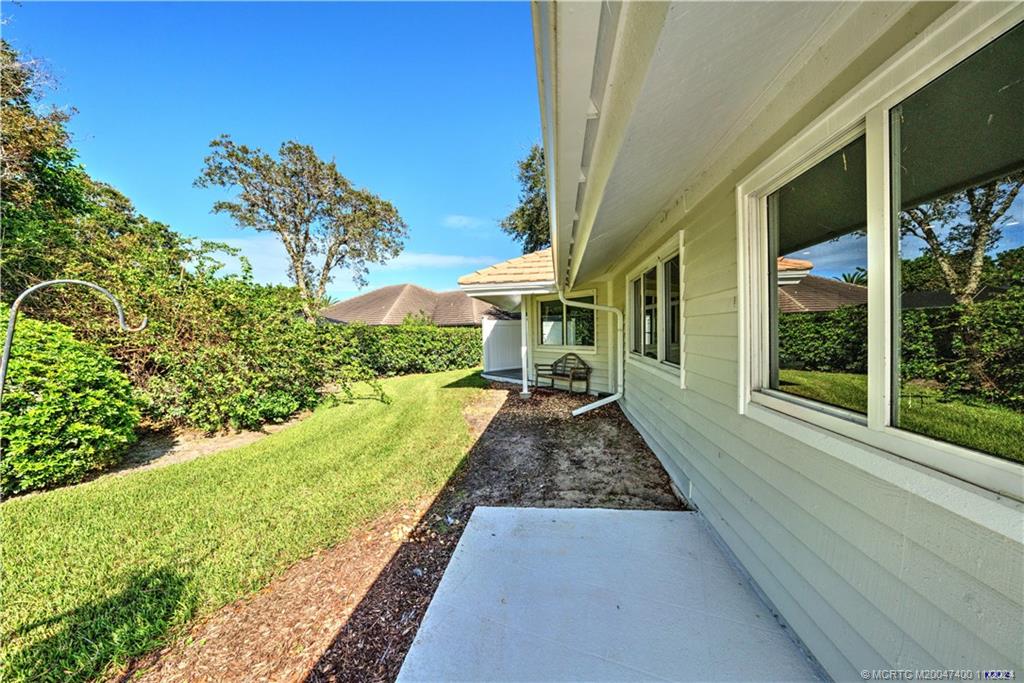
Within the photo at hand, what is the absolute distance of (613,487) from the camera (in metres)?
3.35

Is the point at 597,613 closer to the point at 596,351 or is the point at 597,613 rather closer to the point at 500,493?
the point at 500,493

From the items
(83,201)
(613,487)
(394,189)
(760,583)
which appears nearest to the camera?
(760,583)

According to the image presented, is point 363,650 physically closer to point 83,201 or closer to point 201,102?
point 201,102

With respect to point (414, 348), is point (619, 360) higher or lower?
lower

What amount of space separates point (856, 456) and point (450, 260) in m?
30.0

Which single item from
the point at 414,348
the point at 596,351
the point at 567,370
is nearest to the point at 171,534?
the point at 596,351

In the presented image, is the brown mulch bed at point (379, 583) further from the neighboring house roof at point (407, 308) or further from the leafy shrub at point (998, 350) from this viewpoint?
the neighboring house roof at point (407, 308)

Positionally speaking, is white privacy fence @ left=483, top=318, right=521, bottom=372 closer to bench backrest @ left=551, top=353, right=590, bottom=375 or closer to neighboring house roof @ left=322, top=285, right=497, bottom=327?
bench backrest @ left=551, top=353, right=590, bottom=375

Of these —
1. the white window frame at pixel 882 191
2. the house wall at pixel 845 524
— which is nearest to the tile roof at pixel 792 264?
the house wall at pixel 845 524

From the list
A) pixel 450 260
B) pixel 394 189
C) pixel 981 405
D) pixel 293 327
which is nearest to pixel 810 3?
pixel 981 405

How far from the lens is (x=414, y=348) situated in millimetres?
12422

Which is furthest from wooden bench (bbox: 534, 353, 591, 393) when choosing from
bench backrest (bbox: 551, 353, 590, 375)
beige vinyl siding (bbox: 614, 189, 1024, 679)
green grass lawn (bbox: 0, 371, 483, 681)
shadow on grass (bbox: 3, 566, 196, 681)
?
shadow on grass (bbox: 3, 566, 196, 681)

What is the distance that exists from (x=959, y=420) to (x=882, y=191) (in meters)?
0.80

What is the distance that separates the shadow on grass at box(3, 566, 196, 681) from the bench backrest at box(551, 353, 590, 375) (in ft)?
22.3
